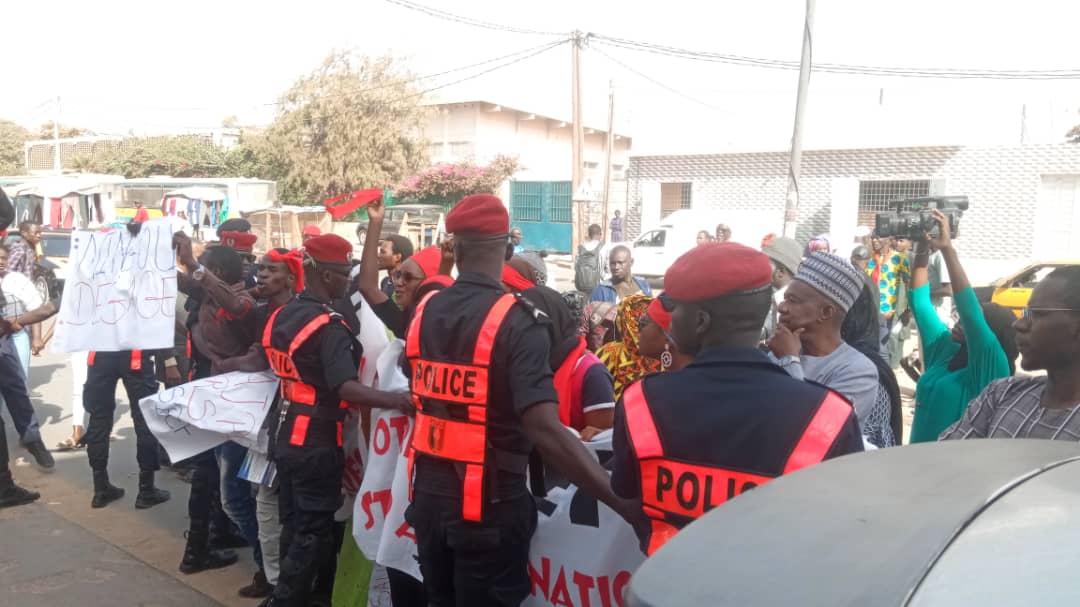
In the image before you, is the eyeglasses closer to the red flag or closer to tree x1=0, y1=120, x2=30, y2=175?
the red flag

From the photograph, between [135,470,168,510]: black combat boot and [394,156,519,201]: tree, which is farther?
[394,156,519,201]: tree

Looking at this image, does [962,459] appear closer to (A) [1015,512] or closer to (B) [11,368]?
(A) [1015,512]

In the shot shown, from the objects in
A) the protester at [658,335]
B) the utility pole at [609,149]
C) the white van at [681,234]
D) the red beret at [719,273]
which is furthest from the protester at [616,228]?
the red beret at [719,273]

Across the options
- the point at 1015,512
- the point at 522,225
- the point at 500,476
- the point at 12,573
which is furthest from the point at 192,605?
the point at 522,225

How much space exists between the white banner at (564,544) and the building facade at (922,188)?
2097cm

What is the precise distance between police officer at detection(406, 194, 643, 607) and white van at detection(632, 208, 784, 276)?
18343 millimetres

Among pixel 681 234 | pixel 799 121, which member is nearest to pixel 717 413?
pixel 799 121

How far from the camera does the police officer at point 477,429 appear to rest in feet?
8.88

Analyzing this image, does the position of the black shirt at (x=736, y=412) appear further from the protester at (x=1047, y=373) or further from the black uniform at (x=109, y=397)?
the black uniform at (x=109, y=397)

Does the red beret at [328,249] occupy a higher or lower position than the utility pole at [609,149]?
lower

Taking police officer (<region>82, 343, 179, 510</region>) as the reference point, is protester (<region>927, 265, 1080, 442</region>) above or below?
above

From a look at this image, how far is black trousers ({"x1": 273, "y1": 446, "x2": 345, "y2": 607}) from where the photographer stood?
12.3ft

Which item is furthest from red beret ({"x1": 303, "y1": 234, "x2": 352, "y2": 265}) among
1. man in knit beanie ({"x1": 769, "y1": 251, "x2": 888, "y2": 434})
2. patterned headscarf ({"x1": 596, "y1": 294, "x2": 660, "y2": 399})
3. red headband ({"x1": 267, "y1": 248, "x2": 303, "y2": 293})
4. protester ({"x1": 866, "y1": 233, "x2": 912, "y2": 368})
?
protester ({"x1": 866, "y1": 233, "x2": 912, "y2": 368})

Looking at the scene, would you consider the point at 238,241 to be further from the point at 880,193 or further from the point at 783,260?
the point at 880,193
